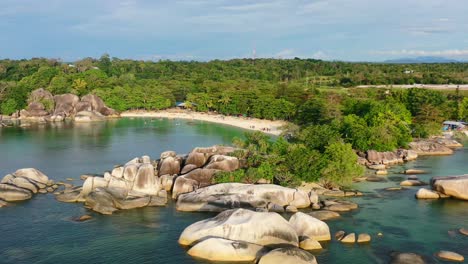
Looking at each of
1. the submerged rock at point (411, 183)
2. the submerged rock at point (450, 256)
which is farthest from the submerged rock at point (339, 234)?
the submerged rock at point (411, 183)

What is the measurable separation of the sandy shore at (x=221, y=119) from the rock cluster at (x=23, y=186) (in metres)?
34.1

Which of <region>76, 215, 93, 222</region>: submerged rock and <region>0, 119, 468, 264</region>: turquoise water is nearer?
<region>0, 119, 468, 264</region>: turquoise water

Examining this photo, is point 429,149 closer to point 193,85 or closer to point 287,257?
point 287,257

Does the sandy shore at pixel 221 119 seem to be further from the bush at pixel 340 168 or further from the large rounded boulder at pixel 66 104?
the bush at pixel 340 168

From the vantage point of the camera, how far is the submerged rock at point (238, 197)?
28594 millimetres

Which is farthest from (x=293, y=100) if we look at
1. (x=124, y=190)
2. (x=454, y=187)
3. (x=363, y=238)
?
(x=363, y=238)

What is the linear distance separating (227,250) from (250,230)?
5.41 feet

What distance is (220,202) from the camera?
28703mm

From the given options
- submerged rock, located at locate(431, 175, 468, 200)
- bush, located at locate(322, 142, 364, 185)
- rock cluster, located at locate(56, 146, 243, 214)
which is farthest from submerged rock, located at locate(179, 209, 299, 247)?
submerged rock, located at locate(431, 175, 468, 200)

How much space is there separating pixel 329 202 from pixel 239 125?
143ft

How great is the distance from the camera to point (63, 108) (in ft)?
276

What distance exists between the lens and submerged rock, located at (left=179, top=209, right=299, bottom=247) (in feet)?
73.9

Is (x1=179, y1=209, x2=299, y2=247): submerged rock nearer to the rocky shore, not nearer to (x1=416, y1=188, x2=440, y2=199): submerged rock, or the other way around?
(x1=416, y1=188, x2=440, y2=199): submerged rock

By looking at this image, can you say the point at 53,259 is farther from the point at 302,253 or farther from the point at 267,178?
the point at 267,178
